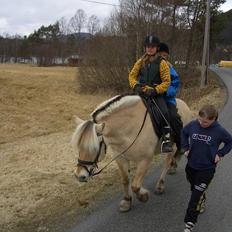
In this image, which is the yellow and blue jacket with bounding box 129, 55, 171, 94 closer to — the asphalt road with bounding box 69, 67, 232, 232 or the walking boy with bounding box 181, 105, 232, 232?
the walking boy with bounding box 181, 105, 232, 232

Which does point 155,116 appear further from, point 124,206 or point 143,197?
point 124,206

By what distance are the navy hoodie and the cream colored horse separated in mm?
993

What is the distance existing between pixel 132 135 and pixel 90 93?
25249 millimetres

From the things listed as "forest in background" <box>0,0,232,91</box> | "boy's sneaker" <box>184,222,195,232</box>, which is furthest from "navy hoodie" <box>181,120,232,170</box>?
"forest in background" <box>0,0,232,91</box>

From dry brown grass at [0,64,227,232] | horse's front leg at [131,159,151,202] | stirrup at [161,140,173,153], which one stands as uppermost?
stirrup at [161,140,173,153]

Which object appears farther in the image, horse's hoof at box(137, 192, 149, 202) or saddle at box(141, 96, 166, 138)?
saddle at box(141, 96, 166, 138)

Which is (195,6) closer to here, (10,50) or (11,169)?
(11,169)

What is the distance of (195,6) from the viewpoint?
1571 inches

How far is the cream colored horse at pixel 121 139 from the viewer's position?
548cm

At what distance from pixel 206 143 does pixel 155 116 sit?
1.38m

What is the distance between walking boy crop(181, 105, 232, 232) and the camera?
5.25 m

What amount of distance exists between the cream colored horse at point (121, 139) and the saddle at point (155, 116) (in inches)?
2.8

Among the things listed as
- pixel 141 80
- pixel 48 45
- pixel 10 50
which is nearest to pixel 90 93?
pixel 141 80

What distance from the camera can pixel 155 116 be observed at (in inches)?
256
